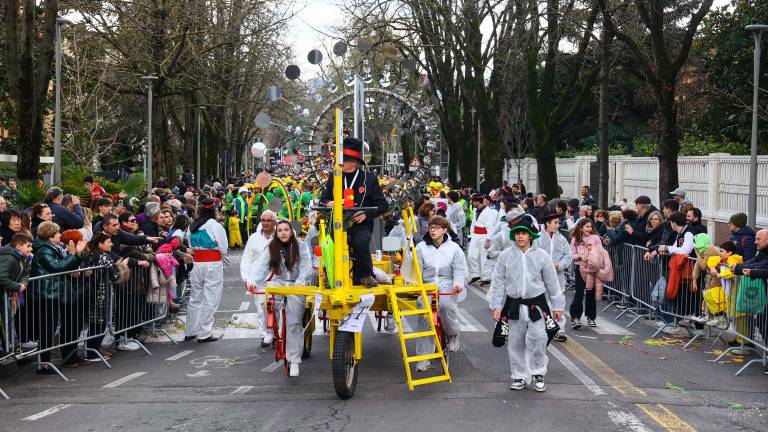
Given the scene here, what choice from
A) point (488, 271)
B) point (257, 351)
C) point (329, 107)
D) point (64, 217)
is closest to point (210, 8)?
point (329, 107)

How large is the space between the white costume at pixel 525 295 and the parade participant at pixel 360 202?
1.29m

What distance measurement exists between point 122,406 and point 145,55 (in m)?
23.6

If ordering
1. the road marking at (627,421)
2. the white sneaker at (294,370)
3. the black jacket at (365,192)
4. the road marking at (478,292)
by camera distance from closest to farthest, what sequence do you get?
the road marking at (627,421) → the white sneaker at (294,370) → the black jacket at (365,192) → the road marking at (478,292)

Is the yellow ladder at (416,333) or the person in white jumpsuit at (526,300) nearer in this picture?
the yellow ladder at (416,333)

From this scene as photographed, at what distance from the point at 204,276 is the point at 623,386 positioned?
582 centimetres

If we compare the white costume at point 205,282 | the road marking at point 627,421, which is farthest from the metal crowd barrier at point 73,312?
the road marking at point 627,421

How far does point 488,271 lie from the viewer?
64.6 feet

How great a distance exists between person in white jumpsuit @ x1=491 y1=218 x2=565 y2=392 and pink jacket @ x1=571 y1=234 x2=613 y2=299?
4.45m

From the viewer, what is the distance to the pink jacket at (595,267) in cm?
1460

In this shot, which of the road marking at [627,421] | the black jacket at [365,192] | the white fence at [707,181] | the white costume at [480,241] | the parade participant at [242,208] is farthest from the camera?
the parade participant at [242,208]

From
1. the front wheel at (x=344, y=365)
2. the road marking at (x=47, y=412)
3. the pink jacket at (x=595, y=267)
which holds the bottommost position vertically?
the road marking at (x=47, y=412)

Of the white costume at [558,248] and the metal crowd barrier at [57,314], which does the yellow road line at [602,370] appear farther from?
the metal crowd barrier at [57,314]

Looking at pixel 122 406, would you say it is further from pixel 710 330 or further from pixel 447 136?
pixel 447 136

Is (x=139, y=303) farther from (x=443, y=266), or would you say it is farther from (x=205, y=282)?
(x=443, y=266)
